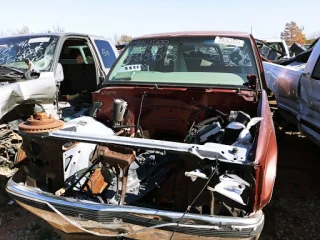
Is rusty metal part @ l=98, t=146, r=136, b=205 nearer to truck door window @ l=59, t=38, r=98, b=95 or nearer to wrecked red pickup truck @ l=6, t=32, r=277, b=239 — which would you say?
wrecked red pickup truck @ l=6, t=32, r=277, b=239

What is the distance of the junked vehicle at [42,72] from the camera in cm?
382

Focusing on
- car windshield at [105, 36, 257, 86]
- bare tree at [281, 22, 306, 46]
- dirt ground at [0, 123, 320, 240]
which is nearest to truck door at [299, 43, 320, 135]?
dirt ground at [0, 123, 320, 240]

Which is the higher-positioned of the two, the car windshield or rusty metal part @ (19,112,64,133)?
the car windshield

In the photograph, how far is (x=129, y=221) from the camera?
2016 mm

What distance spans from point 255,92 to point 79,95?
147 inches

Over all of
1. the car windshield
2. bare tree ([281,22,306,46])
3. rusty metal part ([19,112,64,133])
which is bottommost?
bare tree ([281,22,306,46])

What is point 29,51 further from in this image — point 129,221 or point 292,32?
point 292,32

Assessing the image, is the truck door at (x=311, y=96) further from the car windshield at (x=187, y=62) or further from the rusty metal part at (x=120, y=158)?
the rusty metal part at (x=120, y=158)

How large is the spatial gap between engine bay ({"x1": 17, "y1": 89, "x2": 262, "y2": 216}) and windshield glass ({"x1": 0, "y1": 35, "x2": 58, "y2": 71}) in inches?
60.3

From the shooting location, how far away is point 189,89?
3.19m

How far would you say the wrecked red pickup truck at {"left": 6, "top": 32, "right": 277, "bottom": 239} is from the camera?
1.96 m

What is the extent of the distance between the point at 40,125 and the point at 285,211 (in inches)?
110

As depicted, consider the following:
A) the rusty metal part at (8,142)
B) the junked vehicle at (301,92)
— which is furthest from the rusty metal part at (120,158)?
the junked vehicle at (301,92)

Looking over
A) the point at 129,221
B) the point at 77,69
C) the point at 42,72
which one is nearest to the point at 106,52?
the point at 77,69
